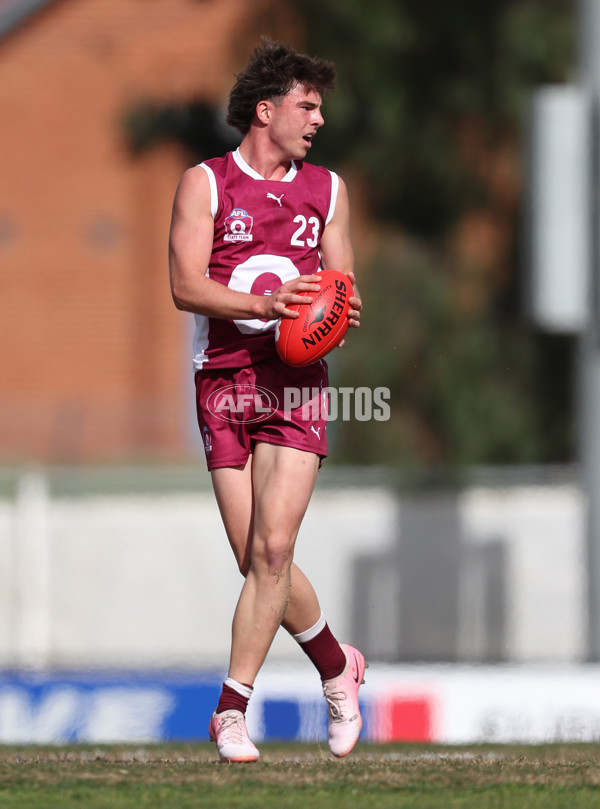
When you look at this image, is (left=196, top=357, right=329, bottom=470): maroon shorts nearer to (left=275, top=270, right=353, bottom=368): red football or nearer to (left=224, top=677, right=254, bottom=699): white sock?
(left=275, top=270, right=353, bottom=368): red football

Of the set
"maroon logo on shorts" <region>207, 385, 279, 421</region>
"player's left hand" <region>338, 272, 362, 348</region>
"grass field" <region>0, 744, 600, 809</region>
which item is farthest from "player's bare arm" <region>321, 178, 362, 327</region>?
"grass field" <region>0, 744, 600, 809</region>

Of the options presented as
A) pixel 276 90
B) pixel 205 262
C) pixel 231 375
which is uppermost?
pixel 276 90

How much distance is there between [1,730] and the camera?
7.27 metres

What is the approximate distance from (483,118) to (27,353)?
10.9m

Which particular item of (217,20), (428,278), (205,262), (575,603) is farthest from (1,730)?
(217,20)

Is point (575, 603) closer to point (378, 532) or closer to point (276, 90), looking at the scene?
point (378, 532)

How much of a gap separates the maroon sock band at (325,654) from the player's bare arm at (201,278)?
1232 millimetres

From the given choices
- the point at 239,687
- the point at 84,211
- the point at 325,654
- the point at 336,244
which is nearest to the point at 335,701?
the point at 325,654

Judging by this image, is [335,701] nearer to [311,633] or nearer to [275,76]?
[311,633]

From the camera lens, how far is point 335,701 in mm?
5062

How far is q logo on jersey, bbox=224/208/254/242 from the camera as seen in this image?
481 centimetres

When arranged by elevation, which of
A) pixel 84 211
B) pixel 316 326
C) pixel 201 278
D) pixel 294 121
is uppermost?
pixel 84 211

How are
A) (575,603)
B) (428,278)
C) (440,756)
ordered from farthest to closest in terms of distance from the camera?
(428,278) → (575,603) → (440,756)

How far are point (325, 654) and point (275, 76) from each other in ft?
6.72
